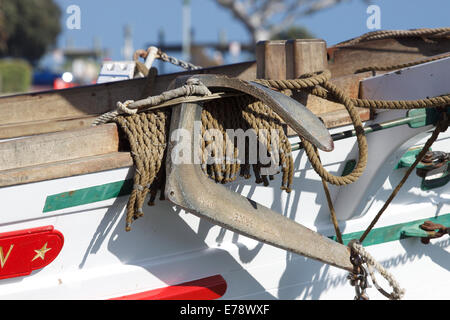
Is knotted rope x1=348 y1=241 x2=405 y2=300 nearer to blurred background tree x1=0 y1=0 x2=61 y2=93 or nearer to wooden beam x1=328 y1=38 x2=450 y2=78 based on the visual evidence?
wooden beam x1=328 y1=38 x2=450 y2=78

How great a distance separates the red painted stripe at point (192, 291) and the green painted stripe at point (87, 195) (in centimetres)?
44

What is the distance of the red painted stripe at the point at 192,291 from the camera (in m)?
2.28

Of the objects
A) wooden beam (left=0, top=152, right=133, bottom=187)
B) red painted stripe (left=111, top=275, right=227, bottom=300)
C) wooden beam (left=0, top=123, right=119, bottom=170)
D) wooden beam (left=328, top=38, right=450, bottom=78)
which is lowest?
red painted stripe (left=111, top=275, right=227, bottom=300)

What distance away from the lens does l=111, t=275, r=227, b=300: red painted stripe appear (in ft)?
7.48

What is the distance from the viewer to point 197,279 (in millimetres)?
2367

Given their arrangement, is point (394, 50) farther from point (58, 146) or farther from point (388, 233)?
point (58, 146)

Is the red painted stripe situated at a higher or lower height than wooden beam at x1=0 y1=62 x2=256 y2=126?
lower

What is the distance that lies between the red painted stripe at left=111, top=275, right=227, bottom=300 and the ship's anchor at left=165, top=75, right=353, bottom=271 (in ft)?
1.20

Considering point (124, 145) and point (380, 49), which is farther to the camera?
point (380, 49)

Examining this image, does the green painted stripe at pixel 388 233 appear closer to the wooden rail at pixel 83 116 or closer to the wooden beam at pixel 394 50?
the wooden rail at pixel 83 116

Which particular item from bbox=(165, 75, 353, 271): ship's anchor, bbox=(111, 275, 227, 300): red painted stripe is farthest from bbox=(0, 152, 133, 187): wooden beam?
bbox=(111, 275, 227, 300): red painted stripe

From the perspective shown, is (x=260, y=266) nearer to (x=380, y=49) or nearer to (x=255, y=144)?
(x=255, y=144)

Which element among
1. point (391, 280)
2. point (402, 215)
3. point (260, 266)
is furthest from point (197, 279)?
point (402, 215)

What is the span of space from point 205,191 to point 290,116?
0.42 m
